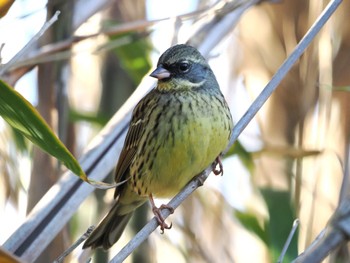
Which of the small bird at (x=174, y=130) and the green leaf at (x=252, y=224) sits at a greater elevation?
the small bird at (x=174, y=130)

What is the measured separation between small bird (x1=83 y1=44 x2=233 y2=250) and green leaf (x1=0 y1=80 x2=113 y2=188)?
65 centimetres

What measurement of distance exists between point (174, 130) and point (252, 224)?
0.52 metres

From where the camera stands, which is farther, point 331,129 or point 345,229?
point 331,129

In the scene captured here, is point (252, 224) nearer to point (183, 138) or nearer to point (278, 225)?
point (278, 225)

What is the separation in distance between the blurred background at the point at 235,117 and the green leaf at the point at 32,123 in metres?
0.70

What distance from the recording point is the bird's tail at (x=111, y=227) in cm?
269

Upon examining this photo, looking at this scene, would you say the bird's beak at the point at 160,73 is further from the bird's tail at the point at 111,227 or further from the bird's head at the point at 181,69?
the bird's tail at the point at 111,227

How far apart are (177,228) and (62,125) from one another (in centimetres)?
80

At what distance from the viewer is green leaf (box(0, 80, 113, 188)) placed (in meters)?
1.67

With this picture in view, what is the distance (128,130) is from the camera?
100 inches

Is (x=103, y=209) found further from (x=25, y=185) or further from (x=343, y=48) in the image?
(x=343, y=48)

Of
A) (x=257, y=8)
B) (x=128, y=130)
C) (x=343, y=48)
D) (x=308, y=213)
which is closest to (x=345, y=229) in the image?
(x=128, y=130)

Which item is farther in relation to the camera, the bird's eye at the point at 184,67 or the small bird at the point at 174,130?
the bird's eye at the point at 184,67

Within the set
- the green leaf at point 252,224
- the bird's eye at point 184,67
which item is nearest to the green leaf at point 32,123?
the bird's eye at point 184,67
